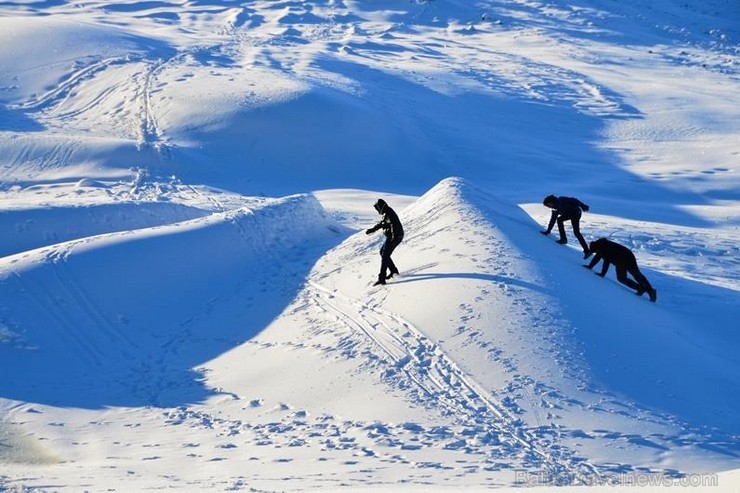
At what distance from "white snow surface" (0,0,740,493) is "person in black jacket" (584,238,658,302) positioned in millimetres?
288

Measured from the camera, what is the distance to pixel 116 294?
14961 millimetres

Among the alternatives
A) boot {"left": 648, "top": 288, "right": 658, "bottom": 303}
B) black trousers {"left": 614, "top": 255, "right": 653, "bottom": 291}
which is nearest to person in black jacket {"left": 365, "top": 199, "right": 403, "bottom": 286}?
black trousers {"left": 614, "top": 255, "right": 653, "bottom": 291}

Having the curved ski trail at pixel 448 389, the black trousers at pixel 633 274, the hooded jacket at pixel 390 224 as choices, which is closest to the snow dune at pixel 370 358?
the curved ski trail at pixel 448 389

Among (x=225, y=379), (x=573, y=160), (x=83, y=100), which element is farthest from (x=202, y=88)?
(x=225, y=379)

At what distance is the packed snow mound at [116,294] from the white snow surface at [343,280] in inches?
2.1

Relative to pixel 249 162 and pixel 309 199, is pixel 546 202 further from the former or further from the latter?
pixel 249 162

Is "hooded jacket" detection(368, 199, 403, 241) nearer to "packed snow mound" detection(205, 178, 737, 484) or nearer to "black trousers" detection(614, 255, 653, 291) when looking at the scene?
"packed snow mound" detection(205, 178, 737, 484)

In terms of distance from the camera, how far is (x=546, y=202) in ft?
50.6

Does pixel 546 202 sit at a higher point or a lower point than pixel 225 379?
higher

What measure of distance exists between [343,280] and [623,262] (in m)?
4.42

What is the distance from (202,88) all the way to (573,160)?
12253 millimetres

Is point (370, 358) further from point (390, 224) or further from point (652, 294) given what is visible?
point (652, 294)

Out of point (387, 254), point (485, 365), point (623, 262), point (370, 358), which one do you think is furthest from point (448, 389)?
point (623, 262)

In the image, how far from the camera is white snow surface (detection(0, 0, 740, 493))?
32.2 feet
